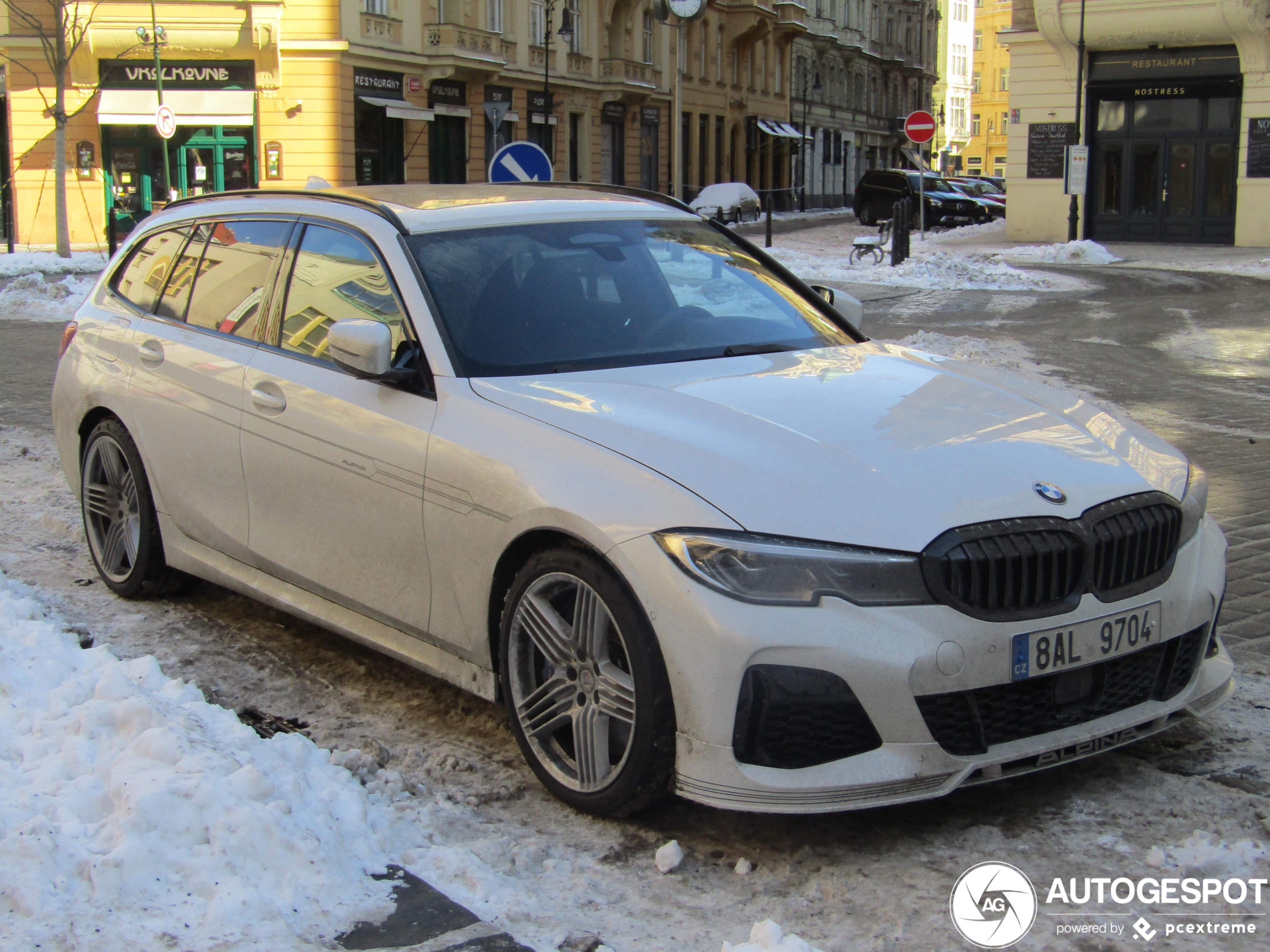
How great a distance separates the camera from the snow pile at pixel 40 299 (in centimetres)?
1848

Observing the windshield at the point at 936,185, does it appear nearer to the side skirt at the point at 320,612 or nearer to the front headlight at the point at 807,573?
the side skirt at the point at 320,612

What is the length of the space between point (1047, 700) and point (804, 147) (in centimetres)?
6687

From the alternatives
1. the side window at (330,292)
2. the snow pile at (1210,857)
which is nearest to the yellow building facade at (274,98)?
the side window at (330,292)

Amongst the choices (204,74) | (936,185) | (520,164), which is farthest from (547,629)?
(936,185)

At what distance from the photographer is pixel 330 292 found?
462 cm

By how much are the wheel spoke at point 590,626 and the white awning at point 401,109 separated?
118 ft

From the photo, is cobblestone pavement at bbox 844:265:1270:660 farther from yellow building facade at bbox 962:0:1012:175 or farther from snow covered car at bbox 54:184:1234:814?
yellow building facade at bbox 962:0:1012:175

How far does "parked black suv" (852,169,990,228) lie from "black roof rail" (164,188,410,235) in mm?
40397

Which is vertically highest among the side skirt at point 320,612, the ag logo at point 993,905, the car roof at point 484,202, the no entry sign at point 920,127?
the no entry sign at point 920,127

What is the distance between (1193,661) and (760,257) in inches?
85.9

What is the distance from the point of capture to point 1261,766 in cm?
382

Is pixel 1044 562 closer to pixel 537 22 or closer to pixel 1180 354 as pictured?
pixel 1180 354

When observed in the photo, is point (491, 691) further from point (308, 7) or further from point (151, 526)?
point (308, 7)

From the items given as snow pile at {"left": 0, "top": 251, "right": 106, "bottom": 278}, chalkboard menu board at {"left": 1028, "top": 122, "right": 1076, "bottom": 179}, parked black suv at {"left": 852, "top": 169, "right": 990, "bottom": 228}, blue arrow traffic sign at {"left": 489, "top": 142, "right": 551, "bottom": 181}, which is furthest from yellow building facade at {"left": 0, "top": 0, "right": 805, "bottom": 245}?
blue arrow traffic sign at {"left": 489, "top": 142, "right": 551, "bottom": 181}
